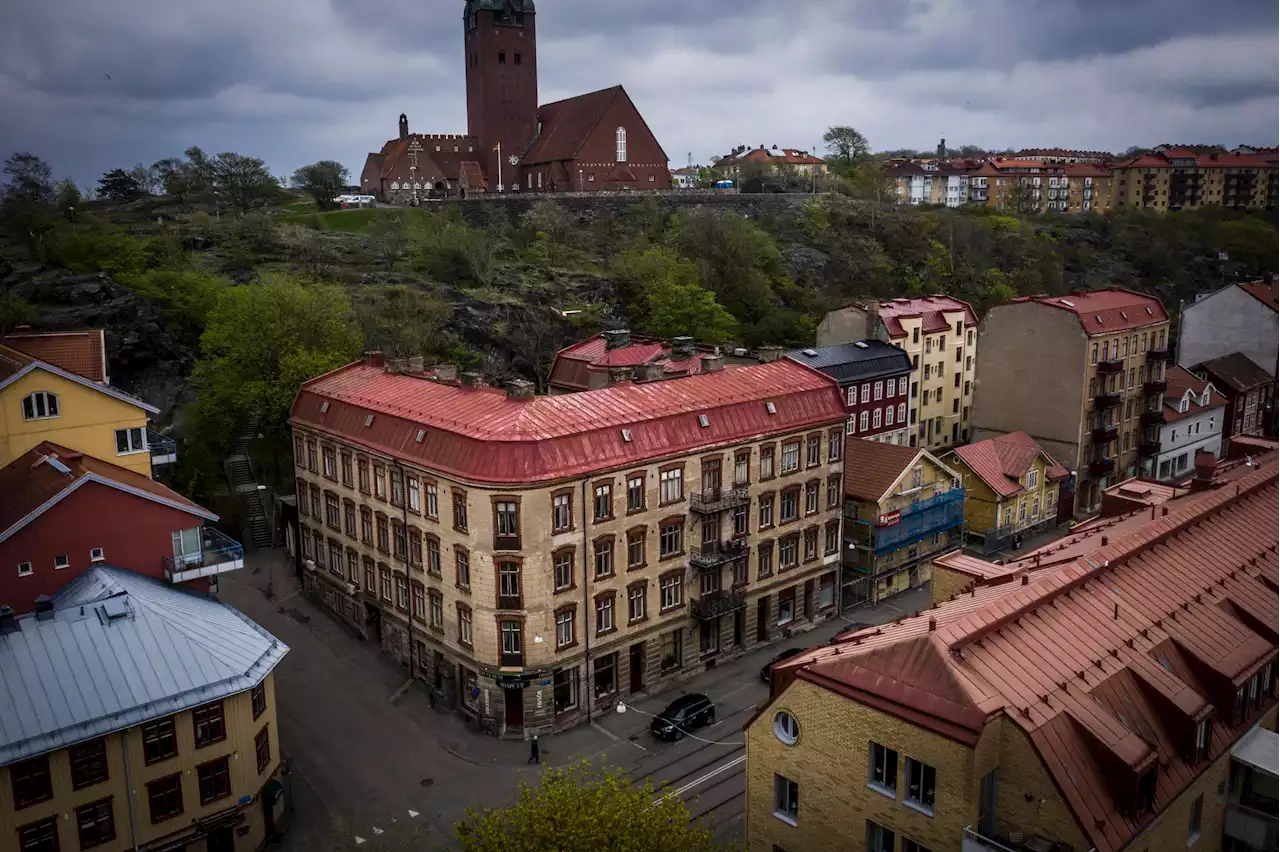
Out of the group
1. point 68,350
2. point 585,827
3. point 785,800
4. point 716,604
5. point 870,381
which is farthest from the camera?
point 870,381

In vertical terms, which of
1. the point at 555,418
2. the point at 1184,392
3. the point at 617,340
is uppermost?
the point at 617,340

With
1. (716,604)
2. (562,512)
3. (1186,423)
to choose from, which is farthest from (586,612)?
(1186,423)

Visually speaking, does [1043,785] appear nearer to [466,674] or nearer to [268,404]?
[466,674]

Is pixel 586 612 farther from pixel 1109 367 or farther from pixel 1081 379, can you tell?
pixel 1109 367

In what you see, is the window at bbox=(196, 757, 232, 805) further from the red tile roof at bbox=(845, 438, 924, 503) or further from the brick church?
the brick church

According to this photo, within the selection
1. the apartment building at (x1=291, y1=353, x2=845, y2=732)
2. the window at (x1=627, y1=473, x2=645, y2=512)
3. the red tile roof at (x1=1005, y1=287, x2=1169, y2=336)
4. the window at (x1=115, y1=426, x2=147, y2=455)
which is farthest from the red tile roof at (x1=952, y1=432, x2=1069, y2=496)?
the window at (x1=115, y1=426, x2=147, y2=455)

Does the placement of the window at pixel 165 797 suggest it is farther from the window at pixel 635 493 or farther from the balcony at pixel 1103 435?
the balcony at pixel 1103 435
